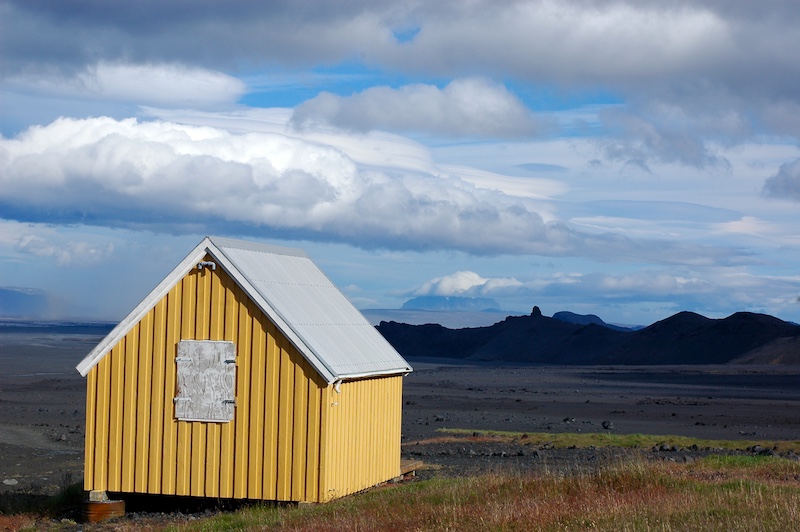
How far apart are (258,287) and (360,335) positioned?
10.5ft

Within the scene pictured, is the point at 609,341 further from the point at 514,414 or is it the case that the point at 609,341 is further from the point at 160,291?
the point at 160,291

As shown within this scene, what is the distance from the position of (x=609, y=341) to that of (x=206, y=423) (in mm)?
120229

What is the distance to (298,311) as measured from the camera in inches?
706

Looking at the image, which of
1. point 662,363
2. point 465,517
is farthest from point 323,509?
point 662,363

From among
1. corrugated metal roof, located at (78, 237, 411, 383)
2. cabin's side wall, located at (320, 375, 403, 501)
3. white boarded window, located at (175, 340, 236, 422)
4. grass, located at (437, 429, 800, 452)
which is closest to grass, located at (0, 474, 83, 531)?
corrugated metal roof, located at (78, 237, 411, 383)

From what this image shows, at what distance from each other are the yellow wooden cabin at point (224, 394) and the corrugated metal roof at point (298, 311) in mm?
29

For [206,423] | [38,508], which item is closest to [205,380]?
[206,423]

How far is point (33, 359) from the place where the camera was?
303ft

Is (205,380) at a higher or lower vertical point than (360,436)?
higher

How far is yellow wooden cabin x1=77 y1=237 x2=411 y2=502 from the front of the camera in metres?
16.8

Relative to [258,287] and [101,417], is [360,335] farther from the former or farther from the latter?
[101,417]

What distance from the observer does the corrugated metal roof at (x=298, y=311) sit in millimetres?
16953

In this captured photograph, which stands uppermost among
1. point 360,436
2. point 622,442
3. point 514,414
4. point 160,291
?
point 160,291

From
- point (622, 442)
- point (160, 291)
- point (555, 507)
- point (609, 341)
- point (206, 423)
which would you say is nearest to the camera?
point (555, 507)
